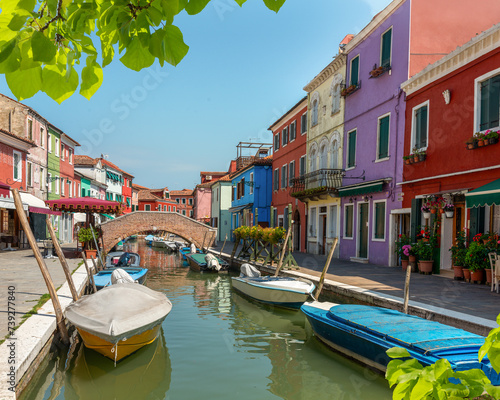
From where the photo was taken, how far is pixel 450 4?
1470 cm

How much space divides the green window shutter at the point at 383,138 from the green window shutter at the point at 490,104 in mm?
4620

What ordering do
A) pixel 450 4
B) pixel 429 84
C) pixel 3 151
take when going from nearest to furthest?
1. pixel 429 84
2. pixel 450 4
3. pixel 3 151

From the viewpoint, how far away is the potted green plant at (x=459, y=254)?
35.3 ft

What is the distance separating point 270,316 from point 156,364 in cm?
431

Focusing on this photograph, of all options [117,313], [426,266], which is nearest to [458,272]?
[426,266]

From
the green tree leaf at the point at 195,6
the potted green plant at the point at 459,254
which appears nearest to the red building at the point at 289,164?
the potted green plant at the point at 459,254

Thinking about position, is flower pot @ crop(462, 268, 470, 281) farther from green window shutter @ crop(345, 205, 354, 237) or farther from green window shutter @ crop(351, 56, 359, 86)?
green window shutter @ crop(351, 56, 359, 86)

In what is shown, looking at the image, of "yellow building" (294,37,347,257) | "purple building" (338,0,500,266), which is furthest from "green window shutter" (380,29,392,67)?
"yellow building" (294,37,347,257)

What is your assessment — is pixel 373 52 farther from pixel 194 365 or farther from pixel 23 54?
pixel 23 54

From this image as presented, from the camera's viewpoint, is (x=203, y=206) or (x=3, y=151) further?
(x=203, y=206)

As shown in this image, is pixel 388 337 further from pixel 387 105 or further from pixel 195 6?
pixel 387 105

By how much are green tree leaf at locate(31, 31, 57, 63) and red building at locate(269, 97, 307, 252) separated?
20.3 metres

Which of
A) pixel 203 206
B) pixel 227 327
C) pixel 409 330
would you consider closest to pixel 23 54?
pixel 409 330

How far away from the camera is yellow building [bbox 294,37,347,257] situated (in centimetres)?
1916
